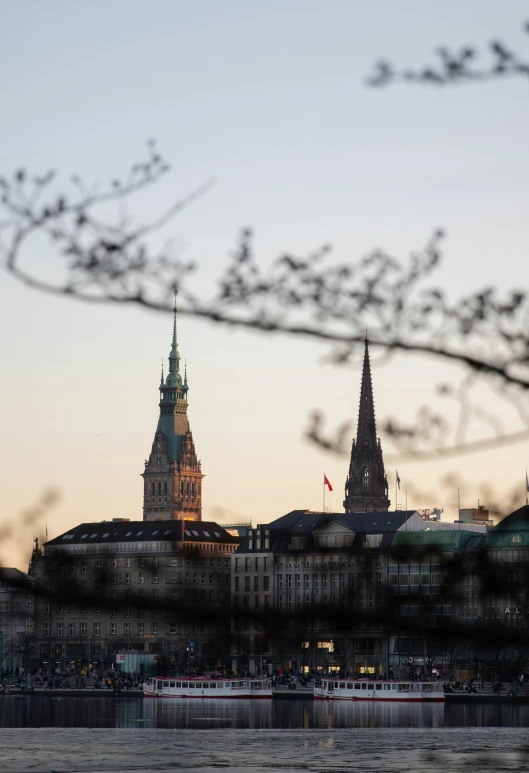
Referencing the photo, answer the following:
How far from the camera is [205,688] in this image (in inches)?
5207

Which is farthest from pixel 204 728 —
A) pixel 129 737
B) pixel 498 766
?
pixel 498 766

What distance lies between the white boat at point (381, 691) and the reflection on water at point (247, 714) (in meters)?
1.56

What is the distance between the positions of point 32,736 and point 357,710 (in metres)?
39.6

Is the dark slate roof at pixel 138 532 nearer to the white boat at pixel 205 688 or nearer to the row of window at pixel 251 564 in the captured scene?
the row of window at pixel 251 564

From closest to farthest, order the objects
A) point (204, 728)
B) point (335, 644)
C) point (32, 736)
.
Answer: point (32, 736), point (204, 728), point (335, 644)

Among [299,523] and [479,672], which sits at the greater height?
[299,523]

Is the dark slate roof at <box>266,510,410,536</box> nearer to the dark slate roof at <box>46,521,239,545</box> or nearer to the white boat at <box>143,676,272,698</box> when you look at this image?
the dark slate roof at <box>46,521,239,545</box>

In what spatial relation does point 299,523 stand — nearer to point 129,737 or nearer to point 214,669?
point 214,669

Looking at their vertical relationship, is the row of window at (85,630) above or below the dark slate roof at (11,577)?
above

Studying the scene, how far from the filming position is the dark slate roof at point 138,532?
180250 mm

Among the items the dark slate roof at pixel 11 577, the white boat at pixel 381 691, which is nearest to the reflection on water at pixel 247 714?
the white boat at pixel 381 691

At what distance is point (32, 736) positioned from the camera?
7619 cm

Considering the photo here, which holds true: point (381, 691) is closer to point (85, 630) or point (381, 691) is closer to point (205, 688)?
point (205, 688)

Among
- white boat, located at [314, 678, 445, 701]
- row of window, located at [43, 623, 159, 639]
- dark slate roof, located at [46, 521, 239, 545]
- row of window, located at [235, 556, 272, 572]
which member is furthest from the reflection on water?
dark slate roof, located at [46, 521, 239, 545]
